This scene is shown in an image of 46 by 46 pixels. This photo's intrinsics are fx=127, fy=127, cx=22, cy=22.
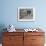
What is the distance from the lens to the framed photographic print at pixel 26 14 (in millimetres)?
4062

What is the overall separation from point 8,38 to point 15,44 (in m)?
0.26

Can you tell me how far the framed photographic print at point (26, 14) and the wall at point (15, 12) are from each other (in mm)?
113

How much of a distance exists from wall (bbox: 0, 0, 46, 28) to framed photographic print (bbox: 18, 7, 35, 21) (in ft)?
0.37

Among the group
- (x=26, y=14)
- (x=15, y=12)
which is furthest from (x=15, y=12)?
(x=26, y=14)

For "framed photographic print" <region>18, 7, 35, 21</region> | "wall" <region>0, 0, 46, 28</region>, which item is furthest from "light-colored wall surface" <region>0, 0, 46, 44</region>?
"framed photographic print" <region>18, 7, 35, 21</region>

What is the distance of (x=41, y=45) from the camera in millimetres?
3631

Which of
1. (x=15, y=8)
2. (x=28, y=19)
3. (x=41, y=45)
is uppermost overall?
(x=15, y=8)

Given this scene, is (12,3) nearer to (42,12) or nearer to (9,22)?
(9,22)

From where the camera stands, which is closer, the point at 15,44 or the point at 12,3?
the point at 15,44

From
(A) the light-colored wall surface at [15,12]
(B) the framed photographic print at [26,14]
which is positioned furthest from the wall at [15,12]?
(B) the framed photographic print at [26,14]

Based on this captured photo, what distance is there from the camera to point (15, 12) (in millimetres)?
4082

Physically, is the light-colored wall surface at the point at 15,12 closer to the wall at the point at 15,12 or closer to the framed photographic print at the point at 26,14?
the wall at the point at 15,12

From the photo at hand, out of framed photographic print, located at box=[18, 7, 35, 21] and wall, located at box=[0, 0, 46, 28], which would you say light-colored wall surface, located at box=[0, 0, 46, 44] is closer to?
wall, located at box=[0, 0, 46, 28]

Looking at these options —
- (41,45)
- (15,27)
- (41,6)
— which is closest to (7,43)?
(15,27)
